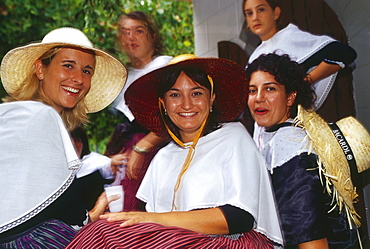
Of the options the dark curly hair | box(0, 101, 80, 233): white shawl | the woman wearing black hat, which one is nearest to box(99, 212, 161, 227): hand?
the woman wearing black hat

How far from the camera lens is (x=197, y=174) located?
194cm

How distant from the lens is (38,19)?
10.2 ft

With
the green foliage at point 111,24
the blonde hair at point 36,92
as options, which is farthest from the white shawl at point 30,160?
the green foliage at point 111,24

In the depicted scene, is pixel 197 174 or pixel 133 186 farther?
pixel 133 186

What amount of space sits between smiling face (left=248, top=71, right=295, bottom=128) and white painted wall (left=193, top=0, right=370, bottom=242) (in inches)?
10.5

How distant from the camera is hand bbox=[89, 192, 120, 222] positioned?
2.27 m

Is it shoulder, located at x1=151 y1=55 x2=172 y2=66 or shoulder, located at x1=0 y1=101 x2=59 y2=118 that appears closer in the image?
shoulder, located at x1=0 y1=101 x2=59 y2=118

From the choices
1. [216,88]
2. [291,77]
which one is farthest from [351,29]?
[216,88]

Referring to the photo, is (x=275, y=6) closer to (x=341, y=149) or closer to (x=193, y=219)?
(x=341, y=149)

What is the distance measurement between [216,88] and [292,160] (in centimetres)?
46

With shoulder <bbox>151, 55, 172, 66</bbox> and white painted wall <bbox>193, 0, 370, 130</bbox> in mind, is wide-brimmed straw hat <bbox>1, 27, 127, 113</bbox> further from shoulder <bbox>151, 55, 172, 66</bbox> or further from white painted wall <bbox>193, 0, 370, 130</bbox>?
white painted wall <bbox>193, 0, 370, 130</bbox>

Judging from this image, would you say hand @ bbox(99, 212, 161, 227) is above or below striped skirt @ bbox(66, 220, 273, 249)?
above

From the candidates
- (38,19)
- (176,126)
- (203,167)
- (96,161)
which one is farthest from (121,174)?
(38,19)

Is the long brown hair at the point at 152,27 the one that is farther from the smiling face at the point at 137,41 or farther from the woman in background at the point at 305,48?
the woman in background at the point at 305,48
